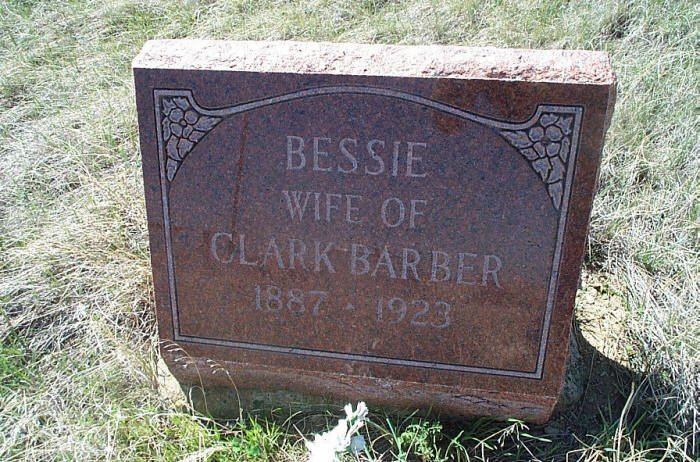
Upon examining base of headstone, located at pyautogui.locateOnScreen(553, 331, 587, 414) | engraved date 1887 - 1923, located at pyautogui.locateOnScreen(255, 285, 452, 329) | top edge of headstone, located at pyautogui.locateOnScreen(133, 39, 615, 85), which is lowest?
base of headstone, located at pyautogui.locateOnScreen(553, 331, 587, 414)

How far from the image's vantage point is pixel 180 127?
228 centimetres

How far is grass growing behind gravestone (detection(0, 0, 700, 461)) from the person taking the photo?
2.49 m

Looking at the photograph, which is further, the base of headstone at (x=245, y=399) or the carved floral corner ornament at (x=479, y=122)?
the base of headstone at (x=245, y=399)

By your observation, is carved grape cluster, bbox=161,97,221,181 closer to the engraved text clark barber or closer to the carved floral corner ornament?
the carved floral corner ornament

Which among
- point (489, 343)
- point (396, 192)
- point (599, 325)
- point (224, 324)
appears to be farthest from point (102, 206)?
point (599, 325)

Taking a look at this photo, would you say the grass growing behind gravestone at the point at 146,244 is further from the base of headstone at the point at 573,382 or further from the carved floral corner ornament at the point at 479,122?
the carved floral corner ornament at the point at 479,122

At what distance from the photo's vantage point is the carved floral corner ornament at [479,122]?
2088 millimetres

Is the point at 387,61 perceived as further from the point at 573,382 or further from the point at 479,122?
the point at 573,382

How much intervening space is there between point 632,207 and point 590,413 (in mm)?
1139

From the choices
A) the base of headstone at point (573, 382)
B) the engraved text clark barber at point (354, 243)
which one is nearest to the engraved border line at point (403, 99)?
the engraved text clark barber at point (354, 243)

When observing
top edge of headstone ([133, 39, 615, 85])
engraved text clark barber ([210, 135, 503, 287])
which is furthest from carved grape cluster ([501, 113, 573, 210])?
engraved text clark barber ([210, 135, 503, 287])

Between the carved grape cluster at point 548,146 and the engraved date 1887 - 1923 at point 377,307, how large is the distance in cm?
54

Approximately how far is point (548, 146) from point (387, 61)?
1.74ft

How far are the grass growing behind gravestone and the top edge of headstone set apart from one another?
1.11 metres
